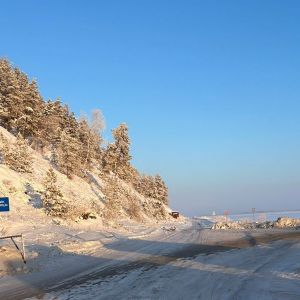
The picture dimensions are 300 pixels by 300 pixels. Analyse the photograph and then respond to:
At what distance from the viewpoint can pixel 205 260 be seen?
14547mm

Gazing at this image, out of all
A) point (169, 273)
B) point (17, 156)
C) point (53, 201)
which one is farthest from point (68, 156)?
point (169, 273)

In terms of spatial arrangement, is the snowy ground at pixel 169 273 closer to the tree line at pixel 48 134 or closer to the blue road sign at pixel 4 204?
the blue road sign at pixel 4 204

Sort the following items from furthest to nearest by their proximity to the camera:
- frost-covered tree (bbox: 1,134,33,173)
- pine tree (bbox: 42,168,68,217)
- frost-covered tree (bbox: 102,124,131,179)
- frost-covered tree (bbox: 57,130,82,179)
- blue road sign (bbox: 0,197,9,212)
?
1. frost-covered tree (bbox: 102,124,131,179)
2. frost-covered tree (bbox: 57,130,82,179)
3. frost-covered tree (bbox: 1,134,33,173)
4. pine tree (bbox: 42,168,68,217)
5. blue road sign (bbox: 0,197,9,212)

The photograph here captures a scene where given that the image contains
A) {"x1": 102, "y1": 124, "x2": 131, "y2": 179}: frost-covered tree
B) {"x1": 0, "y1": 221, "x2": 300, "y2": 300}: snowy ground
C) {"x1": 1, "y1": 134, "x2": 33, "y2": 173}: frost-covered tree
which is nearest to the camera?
{"x1": 0, "y1": 221, "x2": 300, "y2": 300}: snowy ground

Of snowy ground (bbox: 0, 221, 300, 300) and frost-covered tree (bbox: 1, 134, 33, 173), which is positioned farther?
frost-covered tree (bbox: 1, 134, 33, 173)

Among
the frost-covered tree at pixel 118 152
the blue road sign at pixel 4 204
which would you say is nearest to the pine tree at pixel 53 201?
the blue road sign at pixel 4 204

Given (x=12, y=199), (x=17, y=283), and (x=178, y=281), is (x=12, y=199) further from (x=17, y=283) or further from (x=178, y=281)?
(x=178, y=281)

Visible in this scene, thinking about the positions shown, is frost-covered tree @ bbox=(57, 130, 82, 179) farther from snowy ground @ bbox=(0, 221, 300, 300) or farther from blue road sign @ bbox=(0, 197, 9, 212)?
blue road sign @ bbox=(0, 197, 9, 212)

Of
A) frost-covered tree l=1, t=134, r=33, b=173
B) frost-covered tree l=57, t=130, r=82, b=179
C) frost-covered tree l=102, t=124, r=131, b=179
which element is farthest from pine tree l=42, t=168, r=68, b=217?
frost-covered tree l=102, t=124, r=131, b=179

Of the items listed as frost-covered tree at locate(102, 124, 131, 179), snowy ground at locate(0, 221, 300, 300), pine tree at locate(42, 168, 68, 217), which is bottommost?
snowy ground at locate(0, 221, 300, 300)

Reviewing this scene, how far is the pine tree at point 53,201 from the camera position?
3130 cm

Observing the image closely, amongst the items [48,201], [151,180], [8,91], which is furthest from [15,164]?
[151,180]

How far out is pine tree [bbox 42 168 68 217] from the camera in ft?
103

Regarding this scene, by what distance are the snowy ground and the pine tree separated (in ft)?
40.2
